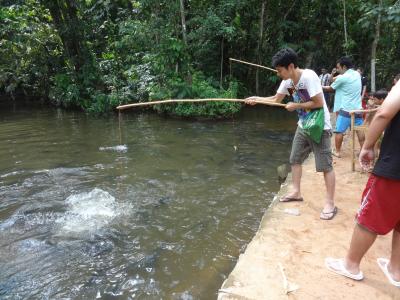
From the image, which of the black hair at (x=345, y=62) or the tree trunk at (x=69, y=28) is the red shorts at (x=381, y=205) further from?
the tree trunk at (x=69, y=28)

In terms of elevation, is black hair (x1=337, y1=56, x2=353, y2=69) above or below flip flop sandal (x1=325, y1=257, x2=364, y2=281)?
above

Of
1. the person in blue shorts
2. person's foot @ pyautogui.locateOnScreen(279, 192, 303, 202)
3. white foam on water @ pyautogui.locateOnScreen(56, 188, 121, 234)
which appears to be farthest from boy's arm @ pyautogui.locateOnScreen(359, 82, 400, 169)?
the person in blue shorts

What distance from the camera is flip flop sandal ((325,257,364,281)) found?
Answer: 326 cm

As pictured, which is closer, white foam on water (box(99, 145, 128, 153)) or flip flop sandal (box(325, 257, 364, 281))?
flip flop sandal (box(325, 257, 364, 281))

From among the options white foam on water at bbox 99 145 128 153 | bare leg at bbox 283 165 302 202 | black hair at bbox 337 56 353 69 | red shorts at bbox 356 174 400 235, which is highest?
black hair at bbox 337 56 353 69

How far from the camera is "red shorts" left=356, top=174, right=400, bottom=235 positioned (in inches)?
111

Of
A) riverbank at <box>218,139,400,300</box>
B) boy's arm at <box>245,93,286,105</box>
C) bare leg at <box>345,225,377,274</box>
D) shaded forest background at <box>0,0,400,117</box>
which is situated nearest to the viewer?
bare leg at <box>345,225,377,274</box>

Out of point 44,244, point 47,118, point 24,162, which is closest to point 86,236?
point 44,244

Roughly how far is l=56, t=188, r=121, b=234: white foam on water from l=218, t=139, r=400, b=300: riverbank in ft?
7.94

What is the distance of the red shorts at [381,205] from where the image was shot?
9.23ft

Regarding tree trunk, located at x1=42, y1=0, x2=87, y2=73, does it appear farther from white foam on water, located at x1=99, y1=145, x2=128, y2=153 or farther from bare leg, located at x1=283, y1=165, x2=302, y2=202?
bare leg, located at x1=283, y1=165, x2=302, y2=202

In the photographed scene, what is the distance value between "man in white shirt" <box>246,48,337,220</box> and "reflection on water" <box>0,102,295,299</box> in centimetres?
127

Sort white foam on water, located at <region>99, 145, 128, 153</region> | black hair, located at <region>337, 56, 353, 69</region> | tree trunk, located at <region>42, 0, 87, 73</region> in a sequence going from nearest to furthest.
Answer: black hair, located at <region>337, 56, 353, 69</region>, white foam on water, located at <region>99, 145, 128, 153</region>, tree trunk, located at <region>42, 0, 87, 73</region>

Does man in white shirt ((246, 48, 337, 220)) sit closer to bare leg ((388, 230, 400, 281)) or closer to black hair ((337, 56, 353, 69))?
bare leg ((388, 230, 400, 281))
